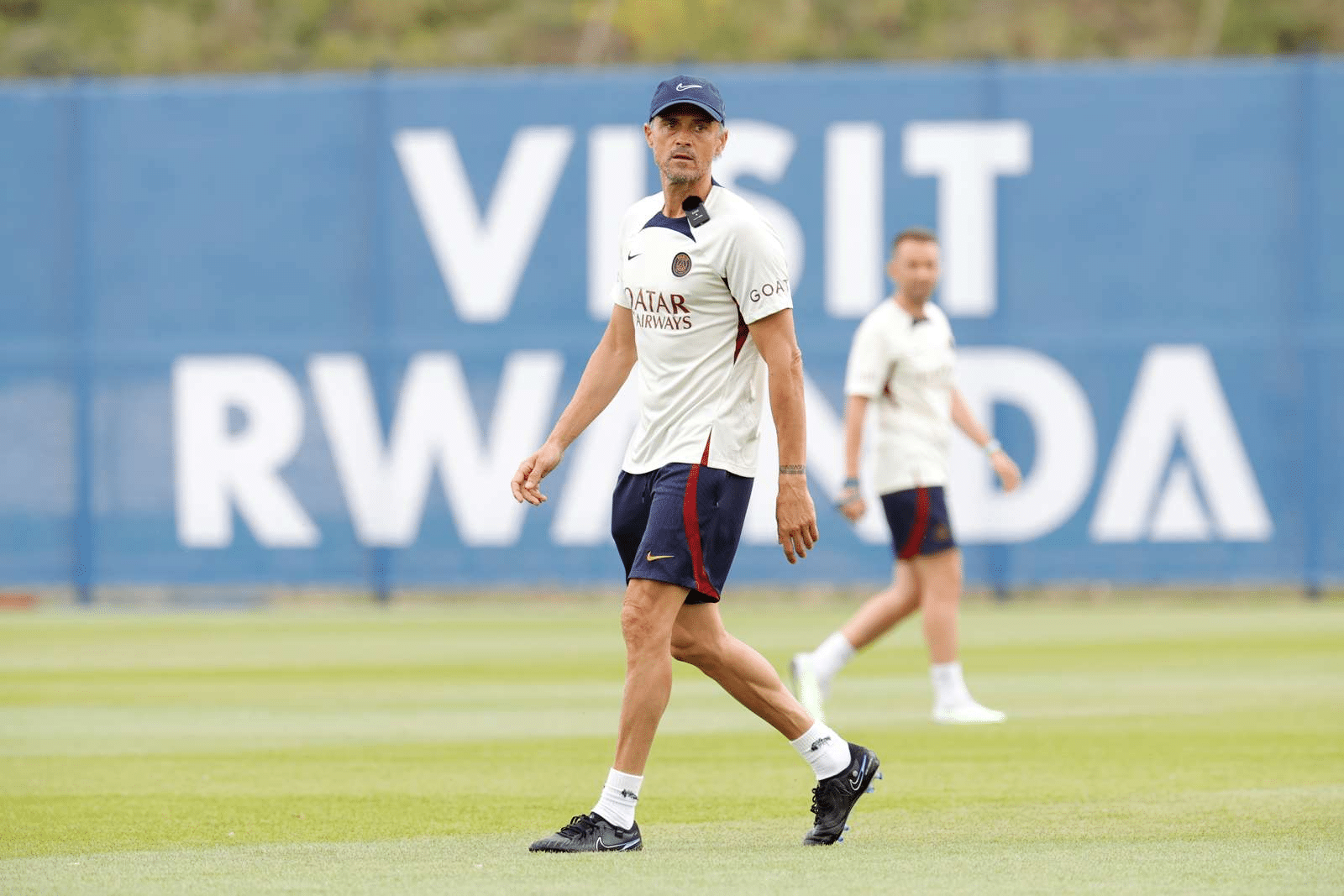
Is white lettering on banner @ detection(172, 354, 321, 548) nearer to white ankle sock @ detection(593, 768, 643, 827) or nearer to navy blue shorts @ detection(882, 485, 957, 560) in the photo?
navy blue shorts @ detection(882, 485, 957, 560)

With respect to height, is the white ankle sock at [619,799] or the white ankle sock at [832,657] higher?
the white ankle sock at [832,657]

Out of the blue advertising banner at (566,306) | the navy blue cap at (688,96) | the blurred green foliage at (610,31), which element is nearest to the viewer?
the navy blue cap at (688,96)

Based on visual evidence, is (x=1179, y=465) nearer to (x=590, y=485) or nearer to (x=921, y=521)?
(x=590, y=485)

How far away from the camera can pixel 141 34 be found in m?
49.7

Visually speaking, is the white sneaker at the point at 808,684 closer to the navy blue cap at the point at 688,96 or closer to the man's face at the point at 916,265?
the man's face at the point at 916,265

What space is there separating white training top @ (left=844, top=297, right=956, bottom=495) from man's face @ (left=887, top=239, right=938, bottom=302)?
0.12 metres

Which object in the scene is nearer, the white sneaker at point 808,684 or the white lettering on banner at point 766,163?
the white sneaker at point 808,684

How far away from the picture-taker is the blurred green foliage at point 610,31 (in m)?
A: 46.7

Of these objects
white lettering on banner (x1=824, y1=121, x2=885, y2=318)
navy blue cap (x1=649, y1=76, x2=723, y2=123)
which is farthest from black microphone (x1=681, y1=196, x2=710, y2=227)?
white lettering on banner (x1=824, y1=121, x2=885, y2=318)

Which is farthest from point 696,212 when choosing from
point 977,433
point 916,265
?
point 977,433

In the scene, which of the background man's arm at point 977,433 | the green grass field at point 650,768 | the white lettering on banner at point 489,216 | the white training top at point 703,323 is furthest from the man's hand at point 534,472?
the white lettering on banner at point 489,216

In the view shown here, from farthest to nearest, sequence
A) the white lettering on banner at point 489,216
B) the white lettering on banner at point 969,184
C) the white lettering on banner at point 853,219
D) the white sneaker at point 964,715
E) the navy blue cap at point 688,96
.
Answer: the white lettering on banner at point 489,216 < the white lettering on banner at point 853,219 < the white lettering on banner at point 969,184 < the white sneaker at point 964,715 < the navy blue cap at point 688,96

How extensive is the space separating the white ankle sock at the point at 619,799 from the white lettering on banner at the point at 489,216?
13.1 m

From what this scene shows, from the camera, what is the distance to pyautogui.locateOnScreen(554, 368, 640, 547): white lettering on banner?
1930 cm
